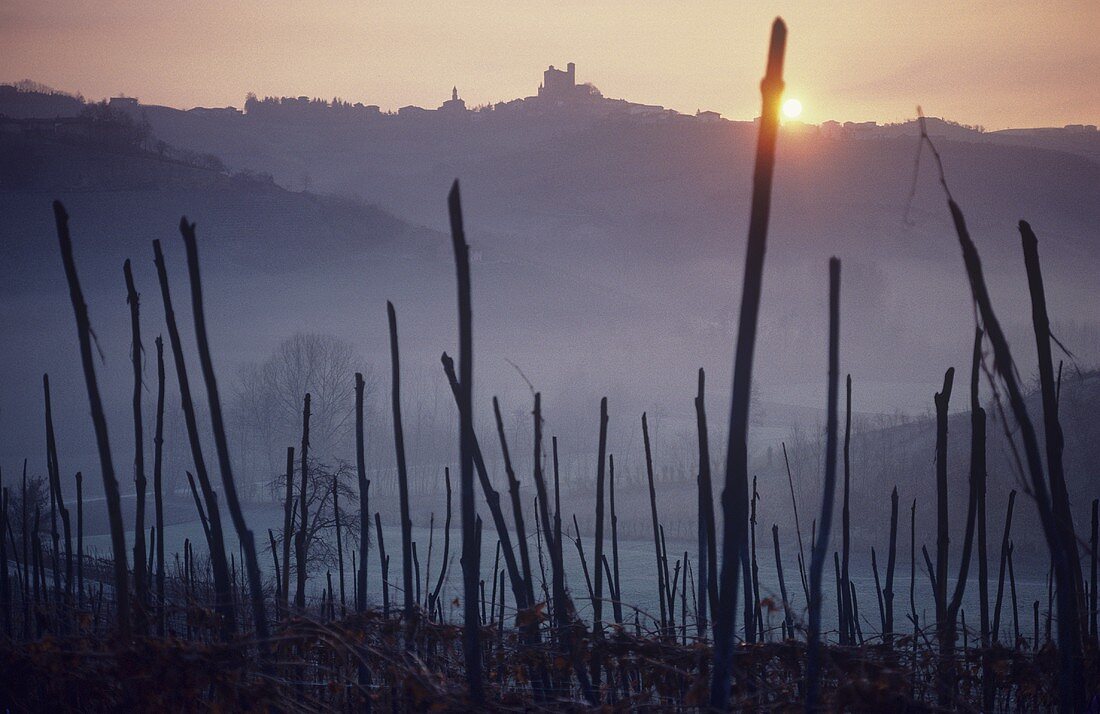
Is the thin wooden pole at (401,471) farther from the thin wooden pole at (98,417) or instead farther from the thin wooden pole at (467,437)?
the thin wooden pole at (98,417)

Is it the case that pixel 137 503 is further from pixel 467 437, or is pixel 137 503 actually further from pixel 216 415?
pixel 467 437

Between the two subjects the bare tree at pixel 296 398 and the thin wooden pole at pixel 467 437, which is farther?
the bare tree at pixel 296 398

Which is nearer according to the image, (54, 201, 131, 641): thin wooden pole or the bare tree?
(54, 201, 131, 641): thin wooden pole

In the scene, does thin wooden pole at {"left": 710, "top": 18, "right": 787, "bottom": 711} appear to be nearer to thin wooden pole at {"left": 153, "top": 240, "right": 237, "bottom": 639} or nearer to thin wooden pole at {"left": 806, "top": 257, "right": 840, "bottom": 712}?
thin wooden pole at {"left": 806, "top": 257, "right": 840, "bottom": 712}

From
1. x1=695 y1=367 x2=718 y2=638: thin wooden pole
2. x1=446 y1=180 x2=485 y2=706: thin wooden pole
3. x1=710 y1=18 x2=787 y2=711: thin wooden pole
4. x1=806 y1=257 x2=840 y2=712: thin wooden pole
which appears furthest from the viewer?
x1=695 y1=367 x2=718 y2=638: thin wooden pole

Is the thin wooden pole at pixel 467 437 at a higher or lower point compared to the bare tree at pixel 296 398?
higher

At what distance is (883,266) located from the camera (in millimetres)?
99750

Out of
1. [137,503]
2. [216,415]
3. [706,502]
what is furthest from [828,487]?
[137,503]

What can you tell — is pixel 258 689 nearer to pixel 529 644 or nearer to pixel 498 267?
pixel 529 644

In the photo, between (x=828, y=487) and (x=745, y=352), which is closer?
(x=745, y=352)

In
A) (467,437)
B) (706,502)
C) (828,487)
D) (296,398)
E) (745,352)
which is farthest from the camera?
(296,398)

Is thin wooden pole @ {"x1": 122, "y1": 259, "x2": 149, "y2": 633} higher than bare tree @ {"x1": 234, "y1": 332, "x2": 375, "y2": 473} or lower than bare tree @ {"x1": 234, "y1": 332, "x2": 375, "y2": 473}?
higher

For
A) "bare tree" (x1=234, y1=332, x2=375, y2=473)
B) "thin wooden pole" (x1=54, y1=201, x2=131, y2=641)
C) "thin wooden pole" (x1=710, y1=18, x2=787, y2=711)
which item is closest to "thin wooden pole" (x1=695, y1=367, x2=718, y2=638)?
"thin wooden pole" (x1=710, y1=18, x2=787, y2=711)

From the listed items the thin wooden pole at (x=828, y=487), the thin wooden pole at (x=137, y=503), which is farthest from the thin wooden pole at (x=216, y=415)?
the thin wooden pole at (x=828, y=487)
